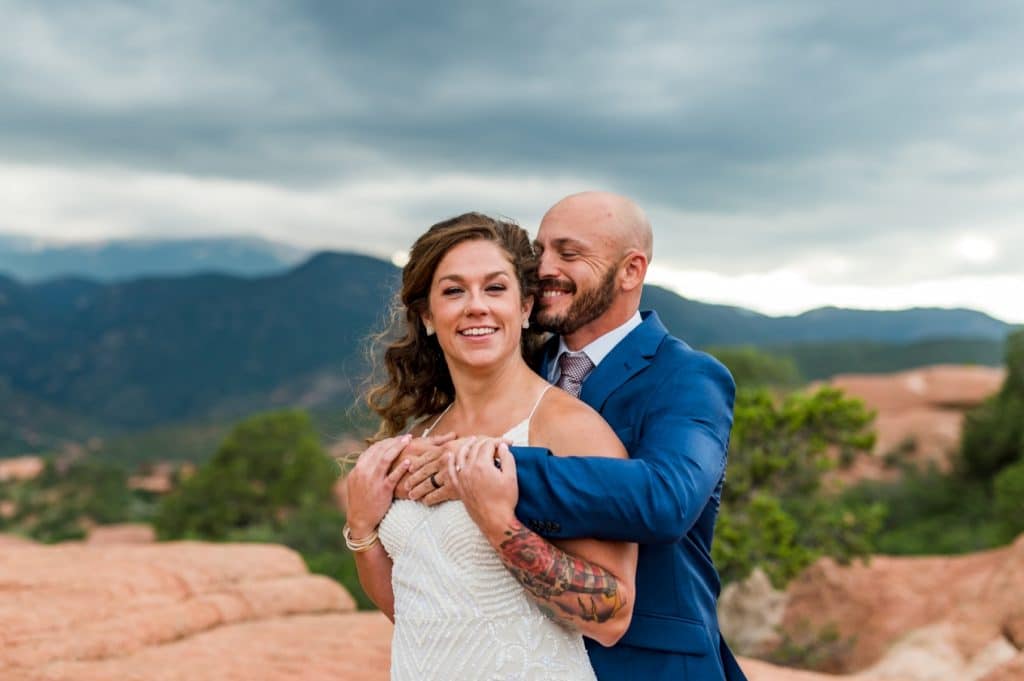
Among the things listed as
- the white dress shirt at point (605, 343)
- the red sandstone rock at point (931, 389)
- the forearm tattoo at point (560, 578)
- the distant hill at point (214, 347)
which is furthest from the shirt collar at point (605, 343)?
the distant hill at point (214, 347)

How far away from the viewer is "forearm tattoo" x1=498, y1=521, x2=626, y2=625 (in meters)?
2.58

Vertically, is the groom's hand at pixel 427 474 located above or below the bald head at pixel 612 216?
below

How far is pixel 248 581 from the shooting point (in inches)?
359

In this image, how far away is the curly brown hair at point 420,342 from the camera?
10.0ft

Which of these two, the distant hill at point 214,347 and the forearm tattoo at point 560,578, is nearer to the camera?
the forearm tattoo at point 560,578

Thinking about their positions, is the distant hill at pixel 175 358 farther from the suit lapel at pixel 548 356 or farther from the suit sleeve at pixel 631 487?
the suit sleeve at pixel 631 487

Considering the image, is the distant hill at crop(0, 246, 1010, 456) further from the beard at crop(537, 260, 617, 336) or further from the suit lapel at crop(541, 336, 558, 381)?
the beard at crop(537, 260, 617, 336)

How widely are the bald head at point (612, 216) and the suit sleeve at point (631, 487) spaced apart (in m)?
0.73

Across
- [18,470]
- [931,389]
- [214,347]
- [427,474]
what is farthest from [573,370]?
[214,347]

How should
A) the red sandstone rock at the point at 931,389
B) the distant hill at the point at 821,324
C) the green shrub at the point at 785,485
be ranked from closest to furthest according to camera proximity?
1. the green shrub at the point at 785,485
2. the red sandstone rock at the point at 931,389
3. the distant hill at the point at 821,324

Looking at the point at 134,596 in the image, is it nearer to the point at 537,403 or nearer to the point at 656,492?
the point at 537,403

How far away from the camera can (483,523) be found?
2.61 meters

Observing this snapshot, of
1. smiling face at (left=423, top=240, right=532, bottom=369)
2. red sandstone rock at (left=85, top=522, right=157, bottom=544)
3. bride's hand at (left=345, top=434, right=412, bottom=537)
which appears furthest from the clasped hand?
red sandstone rock at (left=85, top=522, right=157, bottom=544)

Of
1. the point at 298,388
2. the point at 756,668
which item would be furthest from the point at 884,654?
the point at 298,388
